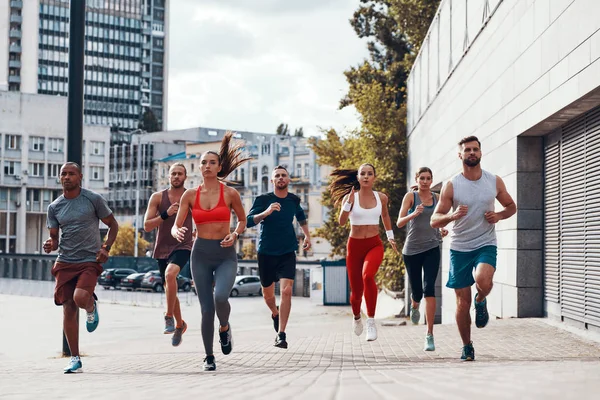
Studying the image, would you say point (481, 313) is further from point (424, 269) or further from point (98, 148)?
point (98, 148)

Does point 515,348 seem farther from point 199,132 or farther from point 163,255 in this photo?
point 199,132

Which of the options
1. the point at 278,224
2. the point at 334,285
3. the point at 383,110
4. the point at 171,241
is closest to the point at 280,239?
the point at 278,224

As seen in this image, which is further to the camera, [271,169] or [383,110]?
[271,169]

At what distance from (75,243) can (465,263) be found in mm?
3945

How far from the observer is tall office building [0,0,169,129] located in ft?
557

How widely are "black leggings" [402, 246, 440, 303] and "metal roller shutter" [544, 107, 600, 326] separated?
1.91 m

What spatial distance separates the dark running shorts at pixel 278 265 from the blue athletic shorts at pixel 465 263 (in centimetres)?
294

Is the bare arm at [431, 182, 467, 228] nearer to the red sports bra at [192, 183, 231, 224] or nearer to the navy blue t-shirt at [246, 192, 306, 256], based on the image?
the red sports bra at [192, 183, 231, 224]

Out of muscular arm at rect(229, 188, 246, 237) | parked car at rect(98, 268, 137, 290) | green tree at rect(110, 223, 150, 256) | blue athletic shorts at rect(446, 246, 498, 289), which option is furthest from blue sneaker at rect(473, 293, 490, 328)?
green tree at rect(110, 223, 150, 256)

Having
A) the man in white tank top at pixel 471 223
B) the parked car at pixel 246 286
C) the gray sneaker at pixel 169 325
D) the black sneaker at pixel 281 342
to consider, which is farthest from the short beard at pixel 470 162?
the parked car at pixel 246 286

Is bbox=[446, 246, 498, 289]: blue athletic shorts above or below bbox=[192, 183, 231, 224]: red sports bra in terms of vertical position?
below

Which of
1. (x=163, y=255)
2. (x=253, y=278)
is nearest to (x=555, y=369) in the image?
(x=163, y=255)

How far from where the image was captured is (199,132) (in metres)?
161

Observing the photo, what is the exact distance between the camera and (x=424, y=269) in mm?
11266
